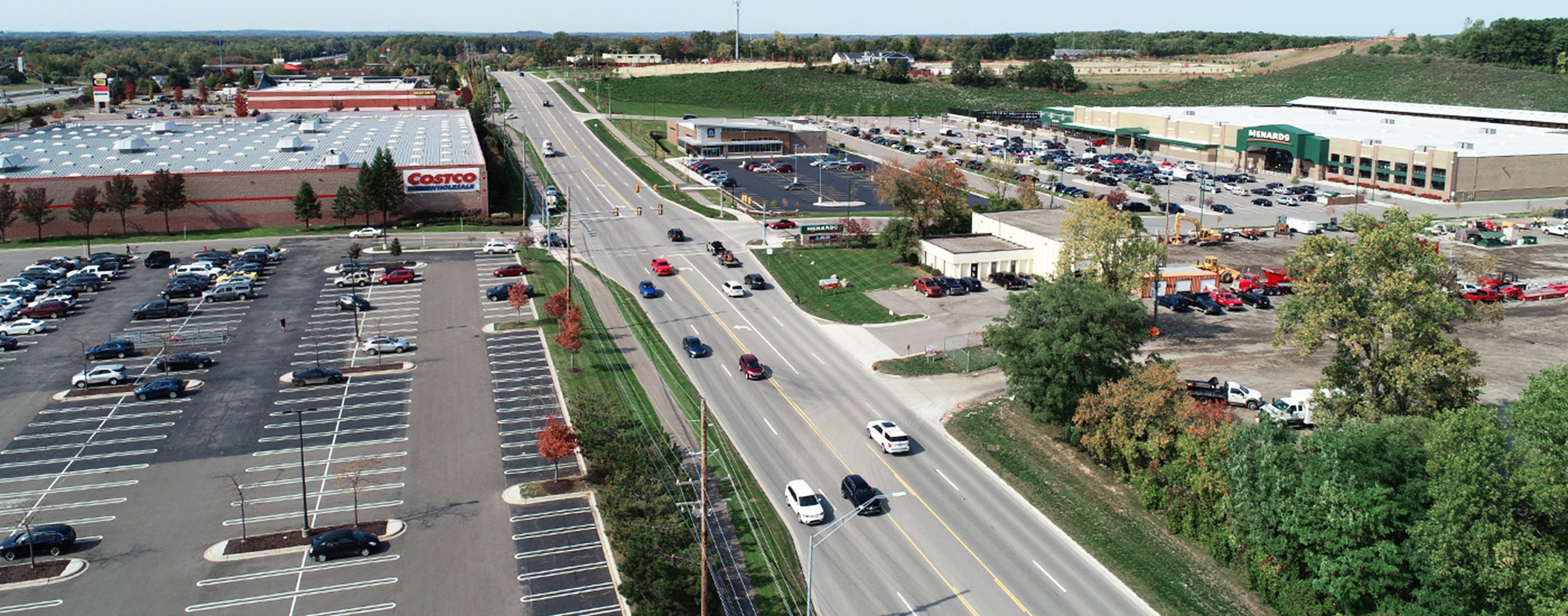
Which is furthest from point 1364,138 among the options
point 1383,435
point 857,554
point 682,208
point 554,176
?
point 857,554

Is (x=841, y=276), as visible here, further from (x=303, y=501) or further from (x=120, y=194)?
(x=120, y=194)

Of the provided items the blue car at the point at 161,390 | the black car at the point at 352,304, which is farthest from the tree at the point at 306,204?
the blue car at the point at 161,390

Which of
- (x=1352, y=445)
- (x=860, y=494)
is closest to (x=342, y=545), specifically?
(x=860, y=494)

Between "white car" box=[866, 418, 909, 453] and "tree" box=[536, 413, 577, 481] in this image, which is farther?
"white car" box=[866, 418, 909, 453]

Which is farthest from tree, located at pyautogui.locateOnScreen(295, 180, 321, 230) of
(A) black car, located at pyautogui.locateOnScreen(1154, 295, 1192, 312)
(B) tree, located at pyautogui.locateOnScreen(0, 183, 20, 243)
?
(A) black car, located at pyautogui.locateOnScreen(1154, 295, 1192, 312)

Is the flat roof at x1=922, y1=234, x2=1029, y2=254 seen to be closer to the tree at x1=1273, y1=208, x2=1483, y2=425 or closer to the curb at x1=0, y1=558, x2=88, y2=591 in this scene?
the tree at x1=1273, y1=208, x2=1483, y2=425

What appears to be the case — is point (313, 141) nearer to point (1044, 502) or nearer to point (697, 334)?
point (697, 334)

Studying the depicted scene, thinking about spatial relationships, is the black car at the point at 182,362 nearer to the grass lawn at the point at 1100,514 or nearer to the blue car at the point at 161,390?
the blue car at the point at 161,390
